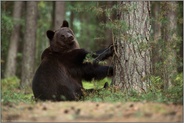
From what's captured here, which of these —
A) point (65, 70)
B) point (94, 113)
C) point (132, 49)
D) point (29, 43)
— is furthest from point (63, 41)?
point (29, 43)

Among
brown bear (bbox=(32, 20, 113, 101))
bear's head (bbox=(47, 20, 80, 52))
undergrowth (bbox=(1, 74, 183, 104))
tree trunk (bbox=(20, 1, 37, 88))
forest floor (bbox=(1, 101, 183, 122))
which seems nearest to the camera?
forest floor (bbox=(1, 101, 183, 122))

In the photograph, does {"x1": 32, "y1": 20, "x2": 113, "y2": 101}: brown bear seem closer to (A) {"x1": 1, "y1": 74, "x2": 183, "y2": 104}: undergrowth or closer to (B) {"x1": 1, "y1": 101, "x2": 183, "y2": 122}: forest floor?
(A) {"x1": 1, "y1": 74, "x2": 183, "y2": 104}: undergrowth

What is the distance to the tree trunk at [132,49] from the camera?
10289 mm

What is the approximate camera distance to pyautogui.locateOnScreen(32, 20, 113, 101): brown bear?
10289mm

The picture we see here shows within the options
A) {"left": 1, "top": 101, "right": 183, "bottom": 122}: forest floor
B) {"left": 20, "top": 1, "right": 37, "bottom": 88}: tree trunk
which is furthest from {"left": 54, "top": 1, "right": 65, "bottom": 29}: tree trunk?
{"left": 1, "top": 101, "right": 183, "bottom": 122}: forest floor

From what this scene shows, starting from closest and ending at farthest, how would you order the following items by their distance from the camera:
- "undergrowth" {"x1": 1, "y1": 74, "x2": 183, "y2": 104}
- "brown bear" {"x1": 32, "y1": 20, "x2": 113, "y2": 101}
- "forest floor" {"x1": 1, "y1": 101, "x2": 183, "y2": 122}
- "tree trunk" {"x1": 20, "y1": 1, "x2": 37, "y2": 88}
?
"forest floor" {"x1": 1, "y1": 101, "x2": 183, "y2": 122}, "undergrowth" {"x1": 1, "y1": 74, "x2": 183, "y2": 104}, "brown bear" {"x1": 32, "y1": 20, "x2": 113, "y2": 101}, "tree trunk" {"x1": 20, "y1": 1, "x2": 37, "y2": 88}

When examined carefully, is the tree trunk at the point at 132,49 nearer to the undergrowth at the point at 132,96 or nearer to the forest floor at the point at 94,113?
the undergrowth at the point at 132,96

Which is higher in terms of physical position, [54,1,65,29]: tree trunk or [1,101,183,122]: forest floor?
[54,1,65,29]: tree trunk

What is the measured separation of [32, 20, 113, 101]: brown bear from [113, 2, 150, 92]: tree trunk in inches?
25.6

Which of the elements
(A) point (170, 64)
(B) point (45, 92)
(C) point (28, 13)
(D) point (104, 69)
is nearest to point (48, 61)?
(B) point (45, 92)

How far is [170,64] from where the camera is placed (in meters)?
10.6

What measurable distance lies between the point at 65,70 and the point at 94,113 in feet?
14.8

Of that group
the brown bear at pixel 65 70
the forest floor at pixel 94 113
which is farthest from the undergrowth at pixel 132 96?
the forest floor at pixel 94 113

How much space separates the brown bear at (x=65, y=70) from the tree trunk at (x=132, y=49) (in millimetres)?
650
